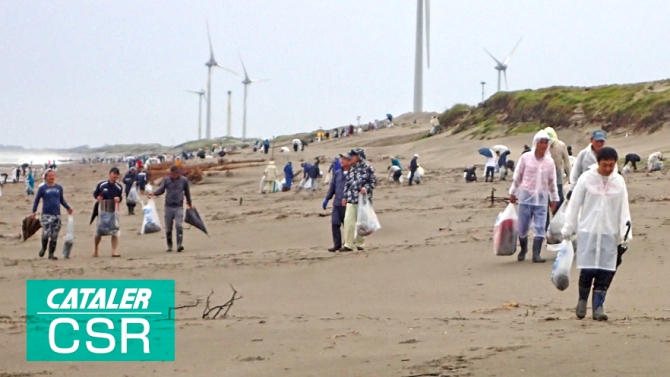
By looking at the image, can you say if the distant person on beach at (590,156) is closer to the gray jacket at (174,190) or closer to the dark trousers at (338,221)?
the dark trousers at (338,221)

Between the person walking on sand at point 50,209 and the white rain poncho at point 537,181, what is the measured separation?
7.18 m

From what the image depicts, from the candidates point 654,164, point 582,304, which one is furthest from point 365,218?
point 654,164

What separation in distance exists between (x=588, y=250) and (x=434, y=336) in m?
1.46

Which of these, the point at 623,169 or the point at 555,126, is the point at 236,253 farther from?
the point at 555,126

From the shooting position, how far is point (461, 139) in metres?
45.6

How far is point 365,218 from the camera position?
14.6 m

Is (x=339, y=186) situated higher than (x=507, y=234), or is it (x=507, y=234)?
(x=339, y=186)

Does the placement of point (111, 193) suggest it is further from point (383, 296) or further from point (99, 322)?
point (99, 322)

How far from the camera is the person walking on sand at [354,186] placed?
14.8 metres

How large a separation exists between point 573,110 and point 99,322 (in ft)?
116

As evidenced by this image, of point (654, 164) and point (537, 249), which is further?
point (654, 164)

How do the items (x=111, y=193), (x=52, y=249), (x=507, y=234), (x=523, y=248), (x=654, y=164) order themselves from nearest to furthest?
(x=507, y=234), (x=523, y=248), (x=52, y=249), (x=111, y=193), (x=654, y=164)

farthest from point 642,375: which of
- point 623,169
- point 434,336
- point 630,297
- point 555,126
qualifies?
point 555,126

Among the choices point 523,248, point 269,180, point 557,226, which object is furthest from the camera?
point 269,180
